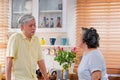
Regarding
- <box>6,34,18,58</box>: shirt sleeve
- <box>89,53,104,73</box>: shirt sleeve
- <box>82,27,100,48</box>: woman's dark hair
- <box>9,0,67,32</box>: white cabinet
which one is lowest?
<box>89,53,104,73</box>: shirt sleeve

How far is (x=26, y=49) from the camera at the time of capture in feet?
8.89

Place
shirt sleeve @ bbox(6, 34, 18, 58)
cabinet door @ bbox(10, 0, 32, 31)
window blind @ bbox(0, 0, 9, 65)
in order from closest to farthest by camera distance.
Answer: shirt sleeve @ bbox(6, 34, 18, 58) < cabinet door @ bbox(10, 0, 32, 31) < window blind @ bbox(0, 0, 9, 65)

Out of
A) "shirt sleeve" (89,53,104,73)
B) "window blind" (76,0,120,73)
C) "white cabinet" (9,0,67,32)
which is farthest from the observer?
"white cabinet" (9,0,67,32)

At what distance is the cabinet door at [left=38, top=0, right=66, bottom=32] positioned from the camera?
3.99 m

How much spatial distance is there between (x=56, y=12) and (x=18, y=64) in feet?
5.20

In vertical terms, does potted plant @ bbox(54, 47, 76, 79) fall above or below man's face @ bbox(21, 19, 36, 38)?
below

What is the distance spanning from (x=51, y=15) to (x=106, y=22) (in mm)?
891

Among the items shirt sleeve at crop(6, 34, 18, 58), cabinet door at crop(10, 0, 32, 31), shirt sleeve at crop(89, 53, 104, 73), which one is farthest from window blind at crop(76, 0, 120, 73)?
shirt sleeve at crop(89, 53, 104, 73)

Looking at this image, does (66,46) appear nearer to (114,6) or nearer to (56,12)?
(56,12)

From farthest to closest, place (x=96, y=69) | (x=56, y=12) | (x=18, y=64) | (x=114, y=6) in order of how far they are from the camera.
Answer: (x=56, y=12) → (x=114, y=6) → (x=18, y=64) → (x=96, y=69)

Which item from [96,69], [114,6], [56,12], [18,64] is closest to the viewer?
[96,69]

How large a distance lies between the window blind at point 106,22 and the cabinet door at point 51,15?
307 millimetres

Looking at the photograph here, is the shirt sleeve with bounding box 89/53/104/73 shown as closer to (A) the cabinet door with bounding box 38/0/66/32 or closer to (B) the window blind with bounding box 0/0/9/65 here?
(A) the cabinet door with bounding box 38/0/66/32

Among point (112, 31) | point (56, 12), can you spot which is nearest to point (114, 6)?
point (112, 31)
